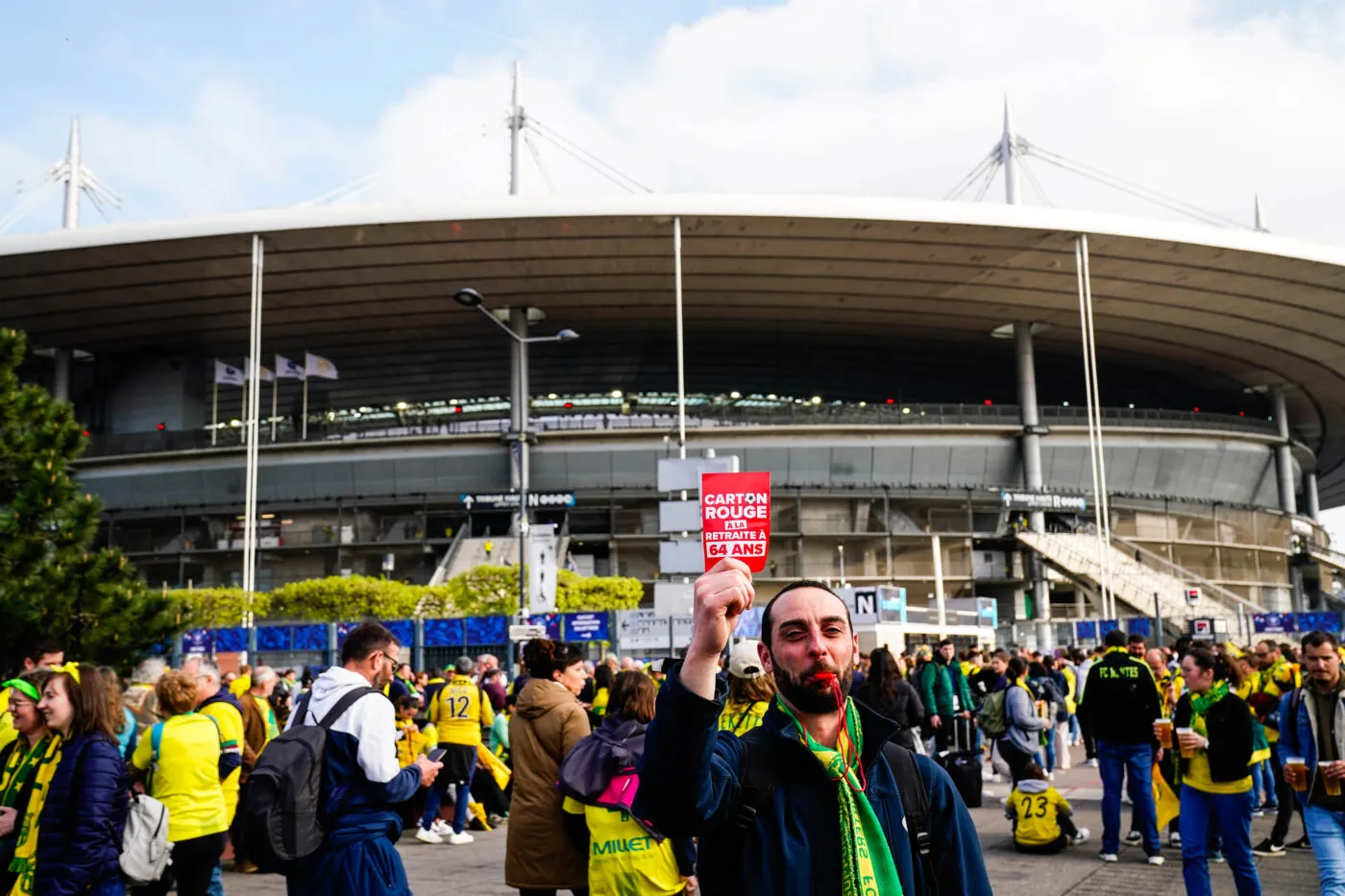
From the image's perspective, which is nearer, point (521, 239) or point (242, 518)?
point (521, 239)

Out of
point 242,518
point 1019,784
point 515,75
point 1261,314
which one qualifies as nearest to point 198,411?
point 242,518

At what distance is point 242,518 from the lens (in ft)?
193

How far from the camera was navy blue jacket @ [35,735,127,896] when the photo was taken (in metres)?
5.39

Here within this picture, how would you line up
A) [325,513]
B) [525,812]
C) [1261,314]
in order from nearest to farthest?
1. [525,812]
2. [1261,314]
3. [325,513]

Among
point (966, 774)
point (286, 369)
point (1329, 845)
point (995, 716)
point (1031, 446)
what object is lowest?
point (966, 774)

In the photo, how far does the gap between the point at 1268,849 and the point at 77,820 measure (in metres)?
9.71

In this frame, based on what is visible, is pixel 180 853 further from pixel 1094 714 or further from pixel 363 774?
pixel 1094 714

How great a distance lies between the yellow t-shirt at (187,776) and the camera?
6.79 metres

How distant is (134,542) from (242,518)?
22.2ft

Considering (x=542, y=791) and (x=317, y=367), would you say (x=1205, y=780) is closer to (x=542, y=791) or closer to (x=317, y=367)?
(x=542, y=791)

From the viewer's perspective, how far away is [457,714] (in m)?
12.7

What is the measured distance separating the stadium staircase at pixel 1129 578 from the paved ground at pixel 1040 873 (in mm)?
44121

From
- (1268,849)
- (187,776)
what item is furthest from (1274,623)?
(187,776)

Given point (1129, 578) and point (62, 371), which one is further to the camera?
point (62, 371)
